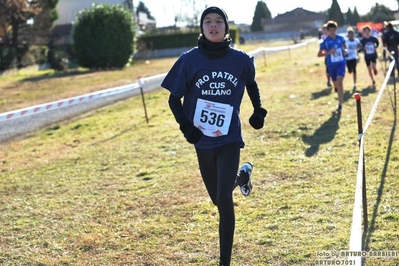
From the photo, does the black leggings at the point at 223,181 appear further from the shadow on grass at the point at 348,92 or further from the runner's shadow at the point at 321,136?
the shadow on grass at the point at 348,92

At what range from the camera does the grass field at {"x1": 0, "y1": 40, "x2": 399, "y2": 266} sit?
507 cm

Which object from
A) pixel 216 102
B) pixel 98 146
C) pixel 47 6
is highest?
pixel 47 6

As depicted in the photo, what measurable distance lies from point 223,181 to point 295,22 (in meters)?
75.3

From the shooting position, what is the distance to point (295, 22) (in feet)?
253

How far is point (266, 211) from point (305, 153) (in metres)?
2.93

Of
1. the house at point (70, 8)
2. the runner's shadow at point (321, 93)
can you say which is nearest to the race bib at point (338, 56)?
the runner's shadow at point (321, 93)

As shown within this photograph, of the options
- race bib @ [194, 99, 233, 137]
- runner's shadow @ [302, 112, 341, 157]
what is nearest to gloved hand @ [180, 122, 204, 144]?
race bib @ [194, 99, 233, 137]

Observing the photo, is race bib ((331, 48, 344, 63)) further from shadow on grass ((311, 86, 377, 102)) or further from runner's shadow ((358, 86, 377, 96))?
runner's shadow ((358, 86, 377, 96))

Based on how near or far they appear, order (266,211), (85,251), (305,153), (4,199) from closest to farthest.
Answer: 1. (85,251)
2. (266,211)
3. (4,199)
4. (305,153)

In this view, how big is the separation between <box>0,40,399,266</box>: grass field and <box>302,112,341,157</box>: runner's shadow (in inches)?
0.9

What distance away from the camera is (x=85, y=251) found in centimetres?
529

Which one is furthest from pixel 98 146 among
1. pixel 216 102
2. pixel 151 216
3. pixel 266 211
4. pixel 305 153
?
pixel 216 102

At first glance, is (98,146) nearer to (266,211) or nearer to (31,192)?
(31,192)

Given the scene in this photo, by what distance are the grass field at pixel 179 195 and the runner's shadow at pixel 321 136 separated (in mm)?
22
